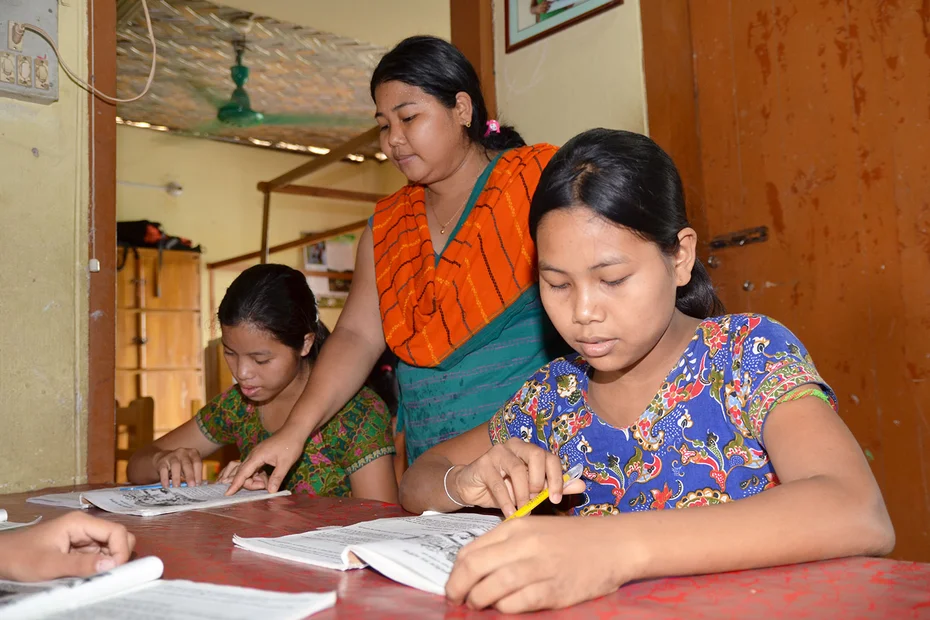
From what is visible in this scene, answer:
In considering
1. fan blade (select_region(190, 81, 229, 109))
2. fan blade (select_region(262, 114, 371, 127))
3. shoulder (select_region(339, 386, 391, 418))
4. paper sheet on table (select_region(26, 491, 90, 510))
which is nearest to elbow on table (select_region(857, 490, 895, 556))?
paper sheet on table (select_region(26, 491, 90, 510))

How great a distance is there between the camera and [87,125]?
218 cm

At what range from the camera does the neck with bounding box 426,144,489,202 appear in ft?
5.85

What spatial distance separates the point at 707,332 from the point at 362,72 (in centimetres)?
540

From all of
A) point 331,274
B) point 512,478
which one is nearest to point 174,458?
point 512,478

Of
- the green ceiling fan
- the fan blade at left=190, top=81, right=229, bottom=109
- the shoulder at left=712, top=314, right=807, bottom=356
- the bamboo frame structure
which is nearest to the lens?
the shoulder at left=712, top=314, right=807, bottom=356

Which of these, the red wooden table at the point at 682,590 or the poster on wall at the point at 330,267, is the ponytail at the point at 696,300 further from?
the poster on wall at the point at 330,267

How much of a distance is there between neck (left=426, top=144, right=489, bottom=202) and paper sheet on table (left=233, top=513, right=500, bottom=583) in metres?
0.86

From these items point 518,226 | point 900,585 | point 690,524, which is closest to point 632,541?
point 690,524

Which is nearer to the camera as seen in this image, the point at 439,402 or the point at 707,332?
the point at 707,332

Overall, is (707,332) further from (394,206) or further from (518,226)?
(394,206)

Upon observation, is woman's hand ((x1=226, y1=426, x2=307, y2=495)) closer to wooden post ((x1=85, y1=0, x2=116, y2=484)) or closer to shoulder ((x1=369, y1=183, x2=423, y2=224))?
shoulder ((x1=369, y1=183, x2=423, y2=224))

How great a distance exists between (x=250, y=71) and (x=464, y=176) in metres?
4.73

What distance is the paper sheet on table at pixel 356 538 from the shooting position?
82 cm

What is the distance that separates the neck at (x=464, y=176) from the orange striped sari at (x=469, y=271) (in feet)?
0.13
